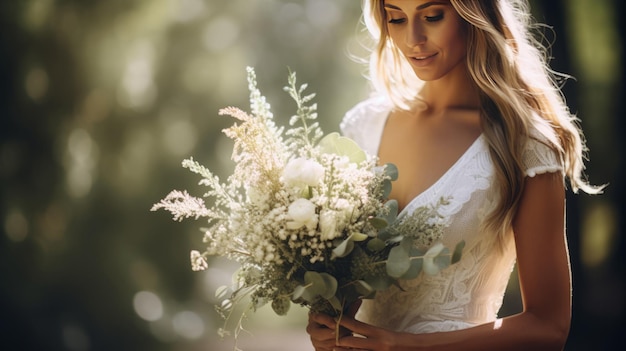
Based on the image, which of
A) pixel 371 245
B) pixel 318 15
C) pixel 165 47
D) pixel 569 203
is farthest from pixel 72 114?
pixel 371 245

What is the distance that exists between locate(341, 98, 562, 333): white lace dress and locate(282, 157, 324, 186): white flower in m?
0.30

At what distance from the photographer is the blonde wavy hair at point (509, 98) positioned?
1.93 meters

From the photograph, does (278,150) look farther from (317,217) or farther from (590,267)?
(590,267)

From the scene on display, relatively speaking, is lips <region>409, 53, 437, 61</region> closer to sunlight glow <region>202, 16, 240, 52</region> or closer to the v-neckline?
the v-neckline

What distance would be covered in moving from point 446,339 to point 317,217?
511 millimetres

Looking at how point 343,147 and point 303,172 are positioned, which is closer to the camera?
point 303,172

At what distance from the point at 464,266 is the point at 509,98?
484 millimetres

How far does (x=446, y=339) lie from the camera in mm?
1879

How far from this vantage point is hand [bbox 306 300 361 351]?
1.86 m

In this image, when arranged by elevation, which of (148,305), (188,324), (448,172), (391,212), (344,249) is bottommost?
(344,249)

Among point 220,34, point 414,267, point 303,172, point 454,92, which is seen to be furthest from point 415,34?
point 220,34

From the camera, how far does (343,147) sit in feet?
6.40

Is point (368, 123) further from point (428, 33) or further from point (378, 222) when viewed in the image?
point (378, 222)

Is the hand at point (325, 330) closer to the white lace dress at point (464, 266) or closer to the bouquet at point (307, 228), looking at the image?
the bouquet at point (307, 228)
